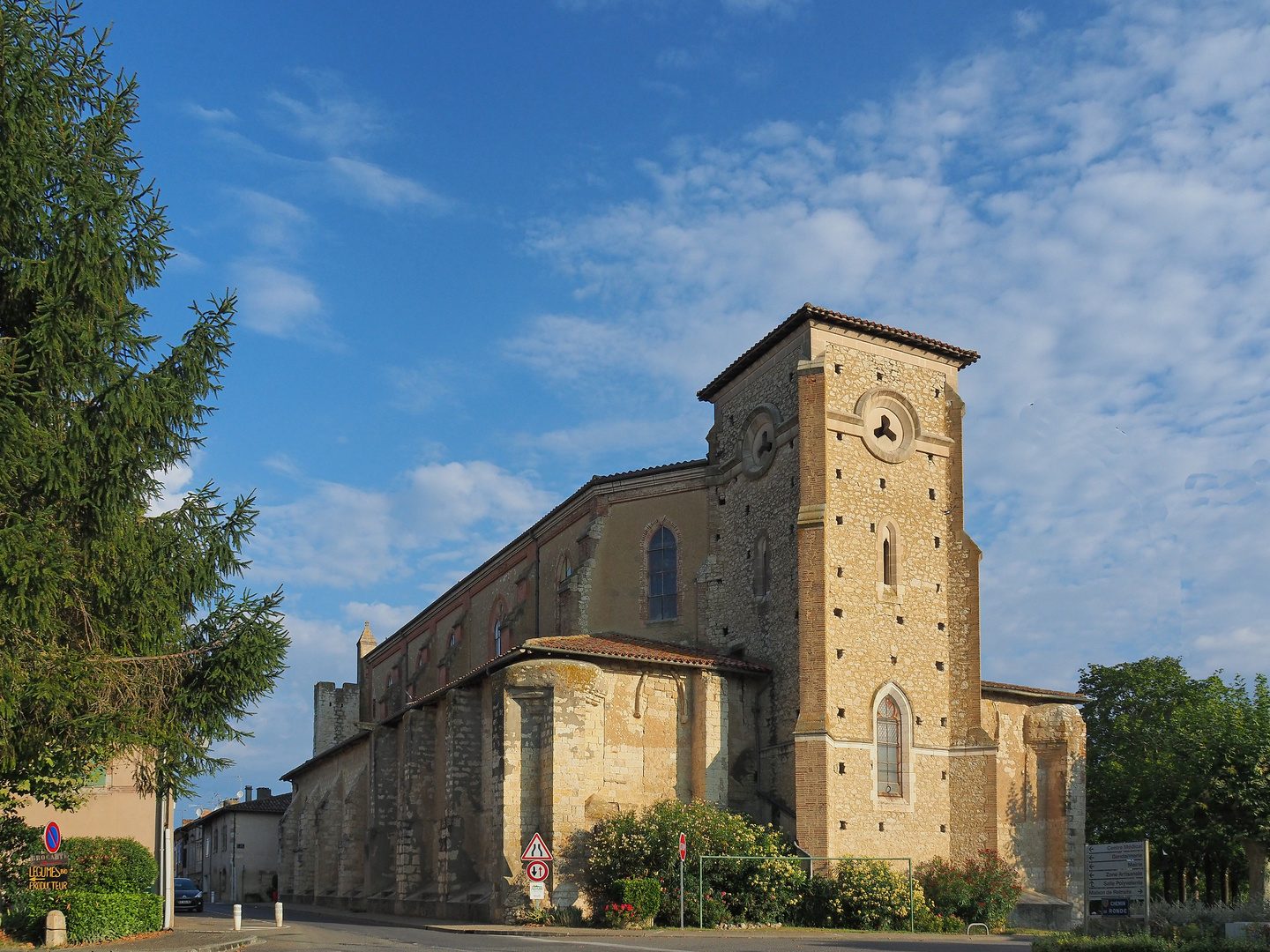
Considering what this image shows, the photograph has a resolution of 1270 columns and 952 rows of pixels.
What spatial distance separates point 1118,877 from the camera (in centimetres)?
1886

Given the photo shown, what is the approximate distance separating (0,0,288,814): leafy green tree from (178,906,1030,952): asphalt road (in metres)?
4.84

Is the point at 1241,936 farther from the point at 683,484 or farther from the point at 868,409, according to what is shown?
the point at 683,484

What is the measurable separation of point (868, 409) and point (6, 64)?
A: 71.3 ft

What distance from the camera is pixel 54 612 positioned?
1789 cm

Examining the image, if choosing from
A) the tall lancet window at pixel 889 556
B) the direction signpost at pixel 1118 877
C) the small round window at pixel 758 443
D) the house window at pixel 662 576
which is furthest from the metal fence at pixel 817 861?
the small round window at pixel 758 443

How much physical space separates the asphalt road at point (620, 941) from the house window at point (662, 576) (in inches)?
453

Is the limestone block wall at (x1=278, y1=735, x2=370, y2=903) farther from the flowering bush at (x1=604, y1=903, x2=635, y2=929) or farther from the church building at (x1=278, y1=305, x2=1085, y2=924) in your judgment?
the flowering bush at (x1=604, y1=903, x2=635, y2=929)

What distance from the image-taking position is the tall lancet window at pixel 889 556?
31.6 m

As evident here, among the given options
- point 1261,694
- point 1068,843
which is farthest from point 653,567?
point 1261,694

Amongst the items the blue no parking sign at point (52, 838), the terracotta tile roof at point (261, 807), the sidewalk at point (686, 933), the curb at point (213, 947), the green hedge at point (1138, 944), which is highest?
the blue no parking sign at point (52, 838)

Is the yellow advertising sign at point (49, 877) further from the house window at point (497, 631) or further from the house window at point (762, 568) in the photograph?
the house window at point (497, 631)

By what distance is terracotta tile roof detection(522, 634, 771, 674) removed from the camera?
29438 millimetres

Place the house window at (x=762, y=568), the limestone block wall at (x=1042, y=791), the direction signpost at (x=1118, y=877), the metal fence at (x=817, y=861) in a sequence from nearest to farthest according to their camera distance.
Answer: the direction signpost at (x=1118, y=877) < the metal fence at (x=817, y=861) < the limestone block wall at (x=1042, y=791) < the house window at (x=762, y=568)

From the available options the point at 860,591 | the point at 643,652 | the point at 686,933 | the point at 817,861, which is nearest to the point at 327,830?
the point at 643,652
